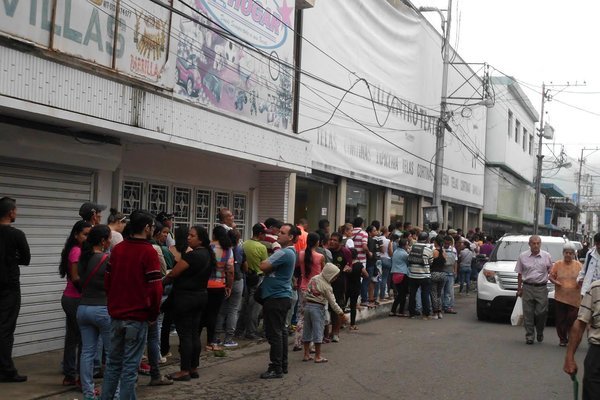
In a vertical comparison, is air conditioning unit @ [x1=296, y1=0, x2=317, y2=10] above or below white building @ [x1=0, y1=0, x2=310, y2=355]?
above

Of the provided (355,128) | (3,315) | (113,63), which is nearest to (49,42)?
(113,63)

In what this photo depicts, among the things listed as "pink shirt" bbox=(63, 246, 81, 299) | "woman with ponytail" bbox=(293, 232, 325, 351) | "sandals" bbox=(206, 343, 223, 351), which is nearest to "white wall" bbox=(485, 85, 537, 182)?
"woman with ponytail" bbox=(293, 232, 325, 351)

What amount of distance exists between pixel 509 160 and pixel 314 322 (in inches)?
1399

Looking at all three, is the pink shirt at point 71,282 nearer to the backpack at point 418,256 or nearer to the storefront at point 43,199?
the storefront at point 43,199

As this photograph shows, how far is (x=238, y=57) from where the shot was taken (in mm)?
13250

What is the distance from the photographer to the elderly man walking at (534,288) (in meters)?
11.9

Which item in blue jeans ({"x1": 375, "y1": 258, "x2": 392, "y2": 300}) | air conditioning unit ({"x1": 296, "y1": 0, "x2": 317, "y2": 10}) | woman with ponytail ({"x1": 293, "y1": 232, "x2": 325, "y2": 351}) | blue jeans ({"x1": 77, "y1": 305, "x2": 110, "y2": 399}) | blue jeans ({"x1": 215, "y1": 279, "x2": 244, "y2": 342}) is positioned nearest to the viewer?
blue jeans ({"x1": 77, "y1": 305, "x2": 110, "y2": 399})

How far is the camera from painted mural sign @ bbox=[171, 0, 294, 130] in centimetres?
1164

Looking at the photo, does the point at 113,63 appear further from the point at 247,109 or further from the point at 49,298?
the point at 247,109

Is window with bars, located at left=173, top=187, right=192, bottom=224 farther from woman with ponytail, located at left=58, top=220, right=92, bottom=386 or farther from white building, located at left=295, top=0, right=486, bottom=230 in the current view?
woman with ponytail, located at left=58, top=220, right=92, bottom=386

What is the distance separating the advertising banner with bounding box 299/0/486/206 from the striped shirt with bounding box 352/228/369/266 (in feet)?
12.0

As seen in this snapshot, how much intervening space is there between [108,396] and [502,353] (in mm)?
6827

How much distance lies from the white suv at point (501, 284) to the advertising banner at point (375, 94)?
5220 millimetres

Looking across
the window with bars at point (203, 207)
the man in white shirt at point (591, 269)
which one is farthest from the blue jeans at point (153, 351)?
the man in white shirt at point (591, 269)
